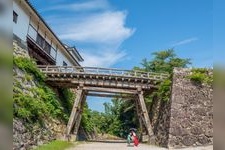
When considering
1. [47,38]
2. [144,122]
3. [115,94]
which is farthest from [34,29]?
[144,122]

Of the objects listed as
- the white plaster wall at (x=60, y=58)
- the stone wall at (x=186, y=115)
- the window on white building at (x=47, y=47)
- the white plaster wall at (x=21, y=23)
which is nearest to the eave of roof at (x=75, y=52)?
the white plaster wall at (x=60, y=58)

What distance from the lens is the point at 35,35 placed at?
28.6 meters

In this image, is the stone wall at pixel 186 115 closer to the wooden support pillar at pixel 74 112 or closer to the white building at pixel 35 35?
the wooden support pillar at pixel 74 112

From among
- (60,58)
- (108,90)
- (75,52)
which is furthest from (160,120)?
(75,52)

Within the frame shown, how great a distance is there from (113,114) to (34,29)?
23922 mm

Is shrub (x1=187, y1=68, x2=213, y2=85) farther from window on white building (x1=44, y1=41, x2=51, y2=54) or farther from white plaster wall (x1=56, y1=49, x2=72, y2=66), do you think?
white plaster wall (x1=56, y1=49, x2=72, y2=66)

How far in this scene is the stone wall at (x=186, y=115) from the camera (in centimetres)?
1995

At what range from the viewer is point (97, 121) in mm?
49000

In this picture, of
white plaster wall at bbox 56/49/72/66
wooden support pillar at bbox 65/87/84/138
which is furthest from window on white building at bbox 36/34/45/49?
wooden support pillar at bbox 65/87/84/138

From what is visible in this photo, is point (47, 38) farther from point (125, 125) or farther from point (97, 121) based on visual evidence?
point (97, 121)

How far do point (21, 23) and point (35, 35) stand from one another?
2991mm

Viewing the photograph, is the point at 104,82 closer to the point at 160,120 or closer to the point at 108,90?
the point at 108,90

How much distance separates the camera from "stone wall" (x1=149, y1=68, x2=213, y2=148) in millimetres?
19953

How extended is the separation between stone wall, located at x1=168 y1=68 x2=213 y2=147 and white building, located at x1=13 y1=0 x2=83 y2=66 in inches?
511
